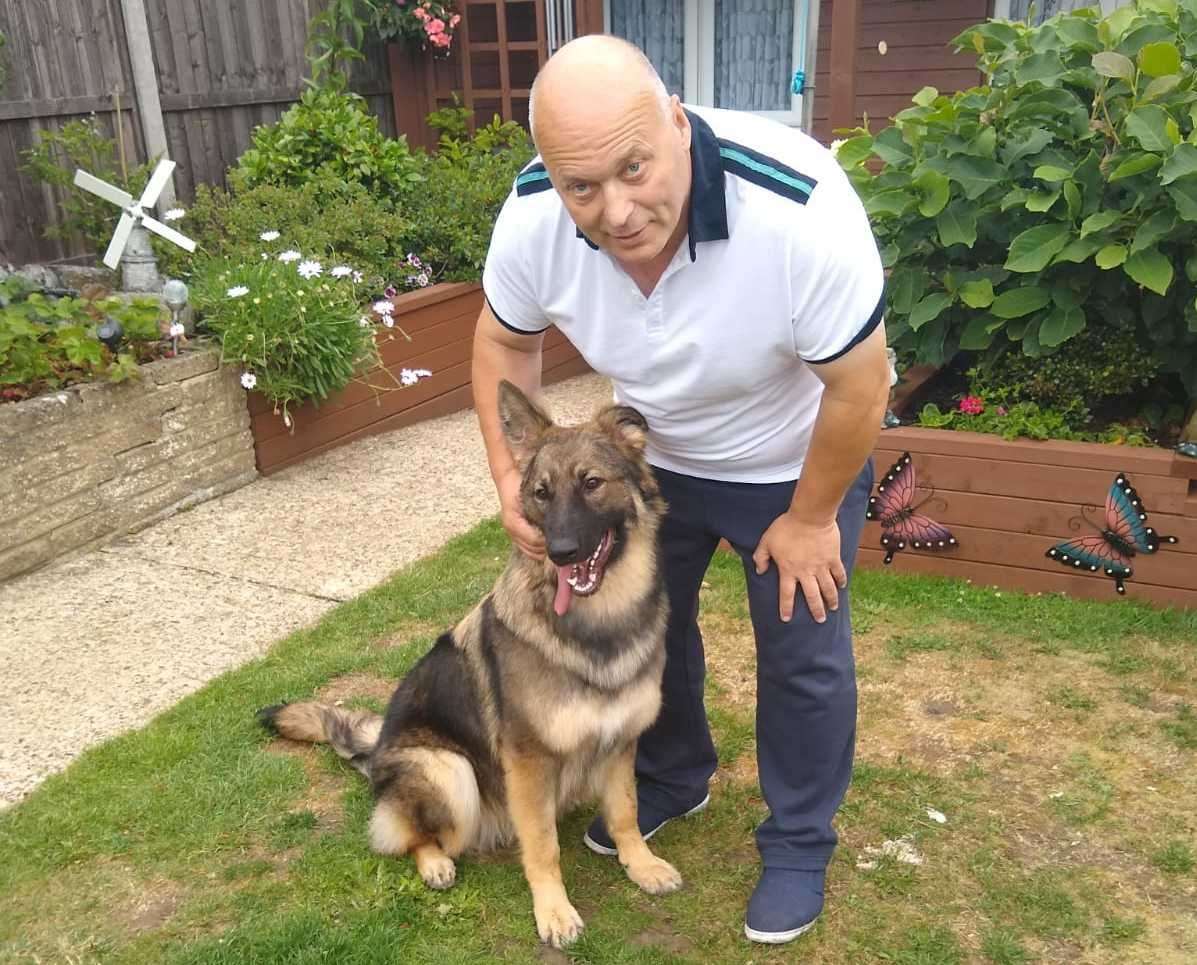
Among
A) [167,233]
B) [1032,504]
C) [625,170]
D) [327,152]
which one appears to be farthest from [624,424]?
[327,152]

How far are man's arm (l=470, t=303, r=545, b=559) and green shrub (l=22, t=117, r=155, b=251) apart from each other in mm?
4415

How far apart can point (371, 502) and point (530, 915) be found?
120 inches

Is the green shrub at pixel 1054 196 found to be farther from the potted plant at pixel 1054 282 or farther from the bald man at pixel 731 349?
Result: the bald man at pixel 731 349

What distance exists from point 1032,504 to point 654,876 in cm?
229

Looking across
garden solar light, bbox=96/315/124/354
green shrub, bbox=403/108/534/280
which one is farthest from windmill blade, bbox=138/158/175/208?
green shrub, bbox=403/108/534/280

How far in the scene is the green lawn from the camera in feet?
8.64

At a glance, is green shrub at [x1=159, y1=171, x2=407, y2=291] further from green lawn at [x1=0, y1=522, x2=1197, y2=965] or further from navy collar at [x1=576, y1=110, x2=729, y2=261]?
navy collar at [x1=576, y1=110, x2=729, y2=261]

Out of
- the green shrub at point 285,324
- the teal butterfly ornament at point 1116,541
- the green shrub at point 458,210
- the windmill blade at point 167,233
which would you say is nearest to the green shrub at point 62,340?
the green shrub at point 285,324

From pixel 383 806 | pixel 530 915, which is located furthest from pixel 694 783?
pixel 383 806

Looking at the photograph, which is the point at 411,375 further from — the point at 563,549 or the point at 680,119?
the point at 680,119

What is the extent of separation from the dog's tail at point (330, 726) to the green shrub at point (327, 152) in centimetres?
453

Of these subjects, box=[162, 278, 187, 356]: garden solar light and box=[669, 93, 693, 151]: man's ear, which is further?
box=[162, 278, 187, 356]: garden solar light

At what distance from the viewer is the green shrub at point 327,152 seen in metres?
6.89

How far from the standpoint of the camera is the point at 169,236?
5.68 meters
